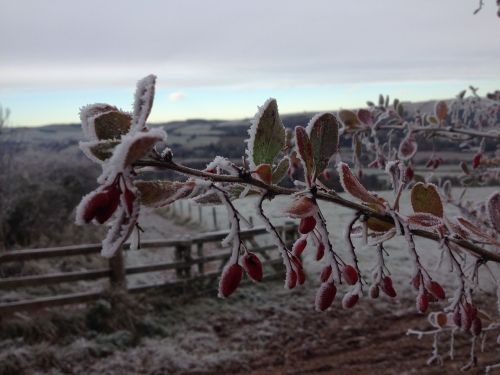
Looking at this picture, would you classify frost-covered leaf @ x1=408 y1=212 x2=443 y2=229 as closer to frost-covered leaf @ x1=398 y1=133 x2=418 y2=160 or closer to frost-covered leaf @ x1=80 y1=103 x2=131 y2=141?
frost-covered leaf @ x1=80 y1=103 x2=131 y2=141

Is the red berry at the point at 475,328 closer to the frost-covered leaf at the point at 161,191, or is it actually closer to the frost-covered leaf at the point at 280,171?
the frost-covered leaf at the point at 280,171

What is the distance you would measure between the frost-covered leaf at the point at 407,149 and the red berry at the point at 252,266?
1469mm

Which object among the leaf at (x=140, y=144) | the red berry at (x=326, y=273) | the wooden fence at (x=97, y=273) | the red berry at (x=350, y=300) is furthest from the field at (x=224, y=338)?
the leaf at (x=140, y=144)

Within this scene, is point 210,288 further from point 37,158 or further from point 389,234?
point 37,158

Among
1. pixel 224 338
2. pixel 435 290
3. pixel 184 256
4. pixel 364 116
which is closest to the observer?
pixel 435 290

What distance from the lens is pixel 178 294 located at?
702cm

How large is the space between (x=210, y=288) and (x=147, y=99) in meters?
6.91

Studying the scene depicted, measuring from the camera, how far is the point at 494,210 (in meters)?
1.06

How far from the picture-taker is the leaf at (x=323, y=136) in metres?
0.76

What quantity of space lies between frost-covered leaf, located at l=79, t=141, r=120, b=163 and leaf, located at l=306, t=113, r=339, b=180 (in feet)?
1.02

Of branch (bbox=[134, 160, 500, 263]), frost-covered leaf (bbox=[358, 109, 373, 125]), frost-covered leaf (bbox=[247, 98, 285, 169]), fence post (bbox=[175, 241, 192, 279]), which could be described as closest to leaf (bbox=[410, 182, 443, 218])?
branch (bbox=[134, 160, 500, 263])

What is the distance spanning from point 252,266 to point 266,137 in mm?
178

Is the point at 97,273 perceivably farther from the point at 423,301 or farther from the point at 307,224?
the point at 307,224

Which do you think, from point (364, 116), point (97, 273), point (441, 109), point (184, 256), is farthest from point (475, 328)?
point (184, 256)
